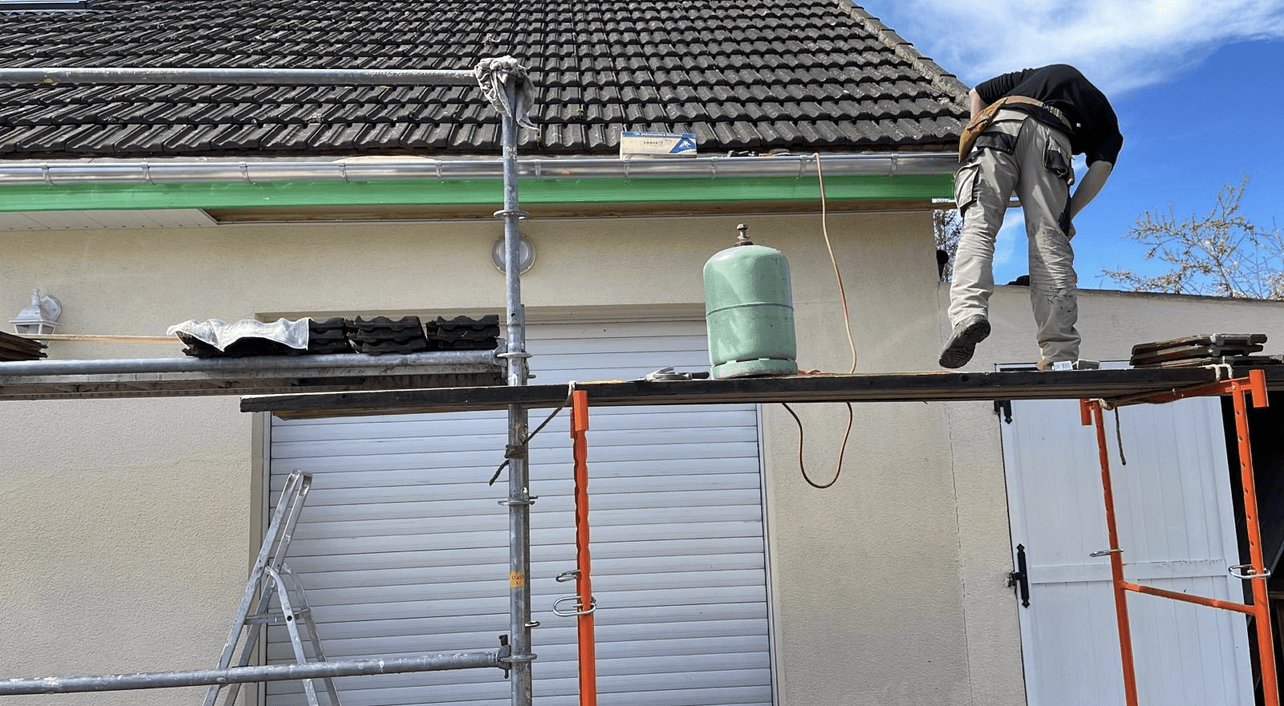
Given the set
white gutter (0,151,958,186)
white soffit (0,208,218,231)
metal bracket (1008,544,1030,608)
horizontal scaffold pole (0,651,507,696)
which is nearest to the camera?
horizontal scaffold pole (0,651,507,696)

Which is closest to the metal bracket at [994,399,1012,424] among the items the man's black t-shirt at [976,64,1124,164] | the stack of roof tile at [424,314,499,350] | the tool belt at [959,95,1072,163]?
the man's black t-shirt at [976,64,1124,164]

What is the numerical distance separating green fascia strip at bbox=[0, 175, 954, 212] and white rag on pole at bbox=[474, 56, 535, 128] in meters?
1.10

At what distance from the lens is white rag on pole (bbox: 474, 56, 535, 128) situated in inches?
135

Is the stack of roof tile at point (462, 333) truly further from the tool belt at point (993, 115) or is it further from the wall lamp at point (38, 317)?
the wall lamp at point (38, 317)

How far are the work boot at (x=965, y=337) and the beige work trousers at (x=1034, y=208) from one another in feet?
0.44

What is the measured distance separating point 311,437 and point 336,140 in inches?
65.4

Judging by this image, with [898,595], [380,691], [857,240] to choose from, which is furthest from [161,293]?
[898,595]

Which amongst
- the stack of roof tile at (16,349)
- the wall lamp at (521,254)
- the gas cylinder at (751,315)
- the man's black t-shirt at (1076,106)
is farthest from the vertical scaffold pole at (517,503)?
the man's black t-shirt at (1076,106)

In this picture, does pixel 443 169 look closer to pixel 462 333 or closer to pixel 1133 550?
pixel 462 333

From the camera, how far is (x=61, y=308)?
4.82m

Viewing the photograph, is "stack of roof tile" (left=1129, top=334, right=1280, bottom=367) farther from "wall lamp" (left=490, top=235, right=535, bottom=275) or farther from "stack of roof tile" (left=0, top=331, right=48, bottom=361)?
"stack of roof tile" (left=0, top=331, right=48, bottom=361)

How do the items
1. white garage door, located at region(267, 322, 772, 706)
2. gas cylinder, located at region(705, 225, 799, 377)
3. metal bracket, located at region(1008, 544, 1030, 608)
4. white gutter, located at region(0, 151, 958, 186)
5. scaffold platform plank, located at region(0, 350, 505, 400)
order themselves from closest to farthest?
gas cylinder, located at region(705, 225, 799, 377)
scaffold platform plank, located at region(0, 350, 505, 400)
white gutter, located at region(0, 151, 958, 186)
metal bracket, located at region(1008, 544, 1030, 608)
white garage door, located at region(267, 322, 772, 706)

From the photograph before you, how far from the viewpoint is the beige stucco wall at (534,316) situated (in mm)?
4652

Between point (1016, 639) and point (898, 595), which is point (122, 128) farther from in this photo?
point (1016, 639)
